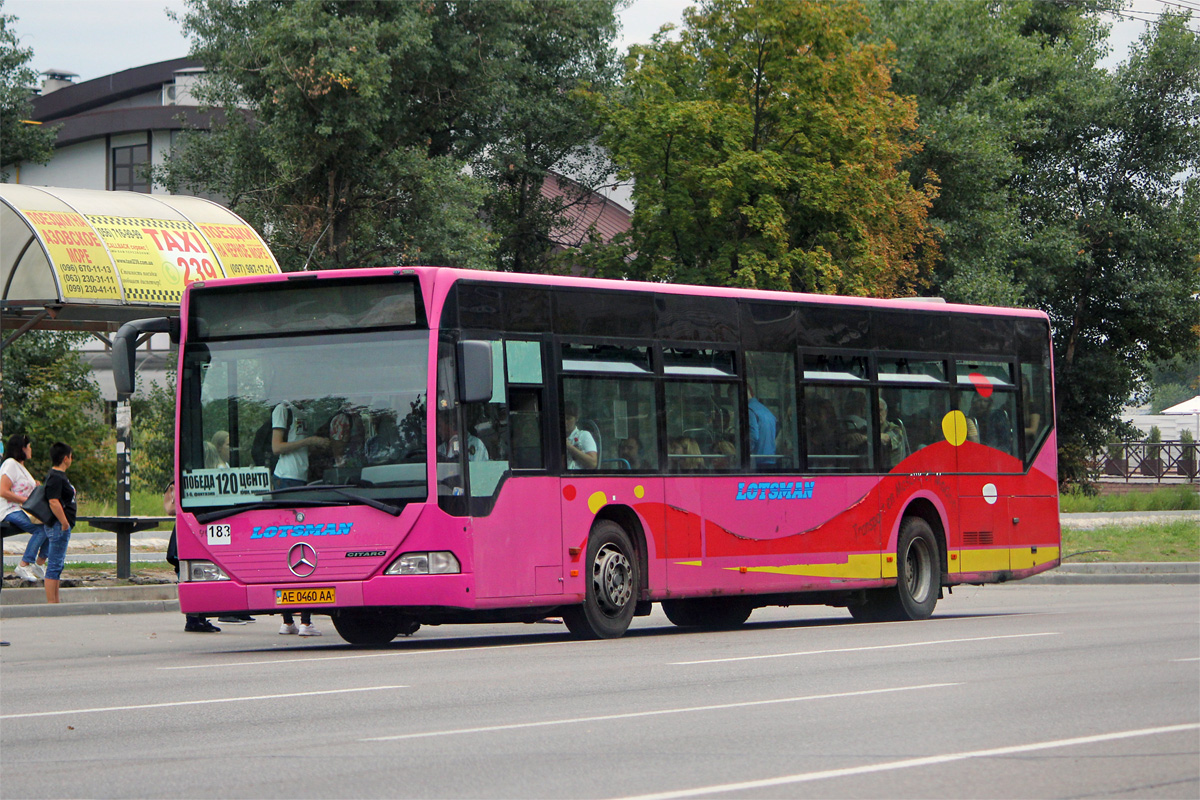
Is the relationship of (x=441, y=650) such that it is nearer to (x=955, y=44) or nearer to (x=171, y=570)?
(x=171, y=570)

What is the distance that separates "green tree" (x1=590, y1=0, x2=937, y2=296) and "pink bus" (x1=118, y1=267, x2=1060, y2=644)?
20.3 metres

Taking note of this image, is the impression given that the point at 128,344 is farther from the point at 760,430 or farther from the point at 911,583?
the point at 911,583

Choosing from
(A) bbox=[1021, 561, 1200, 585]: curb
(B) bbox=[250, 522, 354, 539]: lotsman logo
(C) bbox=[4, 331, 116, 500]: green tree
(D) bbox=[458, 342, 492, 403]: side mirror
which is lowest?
(A) bbox=[1021, 561, 1200, 585]: curb

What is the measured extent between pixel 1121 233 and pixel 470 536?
128 ft

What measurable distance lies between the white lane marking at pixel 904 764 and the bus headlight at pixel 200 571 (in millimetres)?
7739

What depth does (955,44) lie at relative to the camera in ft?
152

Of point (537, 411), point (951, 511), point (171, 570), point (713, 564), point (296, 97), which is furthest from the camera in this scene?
point (296, 97)

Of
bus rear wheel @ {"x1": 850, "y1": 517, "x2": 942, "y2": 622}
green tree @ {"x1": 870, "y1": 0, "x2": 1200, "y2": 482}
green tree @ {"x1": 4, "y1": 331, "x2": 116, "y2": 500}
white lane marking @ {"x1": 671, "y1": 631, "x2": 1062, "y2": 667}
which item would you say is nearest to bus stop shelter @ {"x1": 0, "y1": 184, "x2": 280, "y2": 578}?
bus rear wheel @ {"x1": 850, "y1": 517, "x2": 942, "y2": 622}

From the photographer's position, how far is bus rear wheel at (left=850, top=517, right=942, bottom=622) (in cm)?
1803

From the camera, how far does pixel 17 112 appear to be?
161 ft

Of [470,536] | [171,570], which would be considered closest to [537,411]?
[470,536]

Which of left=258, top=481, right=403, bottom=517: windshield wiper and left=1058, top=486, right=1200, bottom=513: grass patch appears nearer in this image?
left=258, top=481, right=403, bottom=517: windshield wiper

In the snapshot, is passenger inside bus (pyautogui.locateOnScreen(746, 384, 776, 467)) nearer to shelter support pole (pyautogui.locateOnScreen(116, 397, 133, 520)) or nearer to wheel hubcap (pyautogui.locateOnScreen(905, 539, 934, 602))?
wheel hubcap (pyautogui.locateOnScreen(905, 539, 934, 602))

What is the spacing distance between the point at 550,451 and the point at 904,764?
23.8 ft
